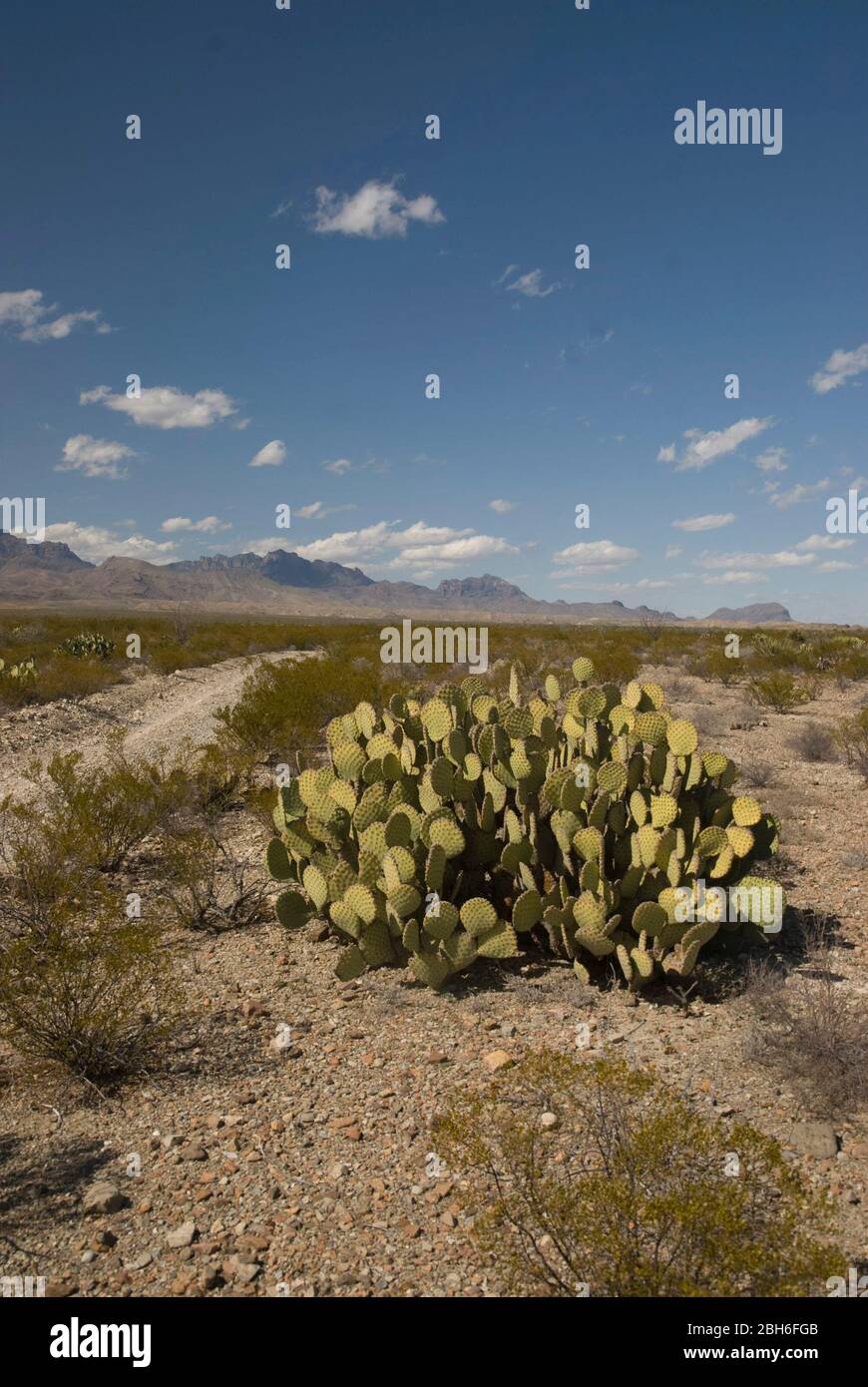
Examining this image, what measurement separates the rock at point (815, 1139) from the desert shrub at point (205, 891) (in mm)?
3734

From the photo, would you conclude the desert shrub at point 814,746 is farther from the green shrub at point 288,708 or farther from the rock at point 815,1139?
the rock at point 815,1139

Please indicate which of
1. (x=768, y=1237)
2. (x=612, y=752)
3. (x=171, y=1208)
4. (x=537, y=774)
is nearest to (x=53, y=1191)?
(x=171, y=1208)

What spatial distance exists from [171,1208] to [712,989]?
2942 millimetres

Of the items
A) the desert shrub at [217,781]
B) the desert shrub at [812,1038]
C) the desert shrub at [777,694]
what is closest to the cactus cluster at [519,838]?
the desert shrub at [812,1038]

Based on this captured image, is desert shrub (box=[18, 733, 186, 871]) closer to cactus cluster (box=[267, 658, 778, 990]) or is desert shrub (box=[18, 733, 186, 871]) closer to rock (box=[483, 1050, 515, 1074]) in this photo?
cactus cluster (box=[267, 658, 778, 990])

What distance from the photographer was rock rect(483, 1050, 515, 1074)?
12.2 ft

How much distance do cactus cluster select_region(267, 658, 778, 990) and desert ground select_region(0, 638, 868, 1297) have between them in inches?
10.8

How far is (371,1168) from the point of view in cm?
314

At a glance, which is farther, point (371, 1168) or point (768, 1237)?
point (371, 1168)

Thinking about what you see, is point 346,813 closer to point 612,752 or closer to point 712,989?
point 612,752

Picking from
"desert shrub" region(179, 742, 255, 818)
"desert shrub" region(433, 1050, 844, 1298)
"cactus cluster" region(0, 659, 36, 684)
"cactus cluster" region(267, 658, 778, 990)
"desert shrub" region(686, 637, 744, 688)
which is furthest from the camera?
"desert shrub" region(686, 637, 744, 688)

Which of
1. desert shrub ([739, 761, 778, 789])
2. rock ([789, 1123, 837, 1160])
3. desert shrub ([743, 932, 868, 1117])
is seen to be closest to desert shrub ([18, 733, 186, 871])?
desert shrub ([743, 932, 868, 1117])

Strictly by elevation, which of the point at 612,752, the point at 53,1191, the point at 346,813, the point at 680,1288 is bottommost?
the point at 53,1191

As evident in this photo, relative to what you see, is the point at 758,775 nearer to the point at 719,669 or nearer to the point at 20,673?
the point at 719,669
